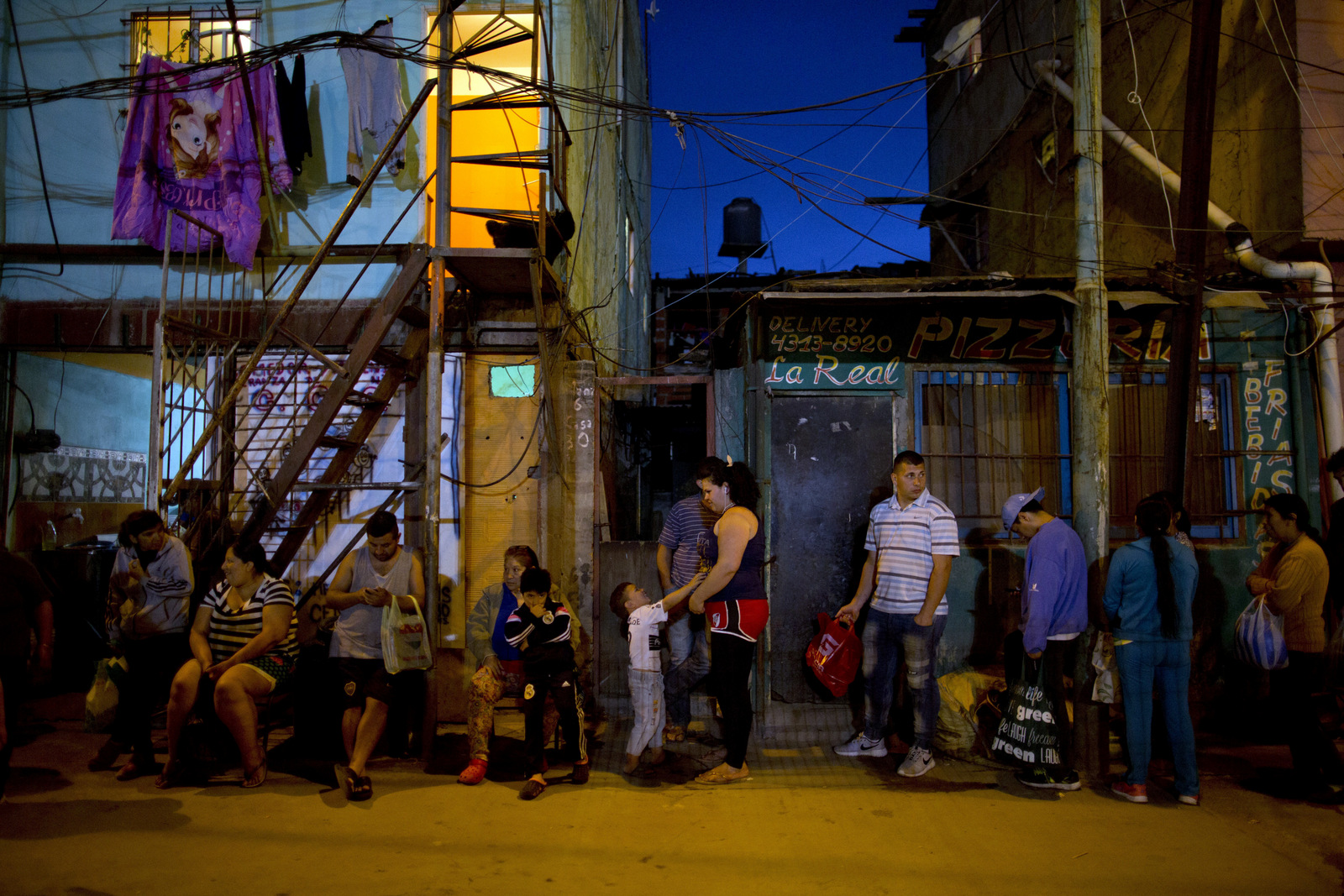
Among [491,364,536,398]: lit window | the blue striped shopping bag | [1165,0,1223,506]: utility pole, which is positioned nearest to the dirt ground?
the blue striped shopping bag

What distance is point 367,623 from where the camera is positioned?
5539 mm

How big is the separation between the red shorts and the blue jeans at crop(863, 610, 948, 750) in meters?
0.96

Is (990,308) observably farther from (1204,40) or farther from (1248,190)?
(1248,190)

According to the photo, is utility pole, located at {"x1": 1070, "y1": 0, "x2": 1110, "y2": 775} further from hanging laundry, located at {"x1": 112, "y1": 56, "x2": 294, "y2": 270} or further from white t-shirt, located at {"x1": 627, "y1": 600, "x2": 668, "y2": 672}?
hanging laundry, located at {"x1": 112, "y1": 56, "x2": 294, "y2": 270}

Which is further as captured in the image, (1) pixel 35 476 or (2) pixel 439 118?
(1) pixel 35 476

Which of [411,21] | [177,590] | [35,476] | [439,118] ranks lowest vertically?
[177,590]

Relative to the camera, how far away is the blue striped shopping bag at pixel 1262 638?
5188mm

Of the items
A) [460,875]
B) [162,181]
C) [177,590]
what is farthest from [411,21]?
[460,875]

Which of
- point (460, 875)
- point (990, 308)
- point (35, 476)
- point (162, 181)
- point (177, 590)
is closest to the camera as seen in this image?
point (460, 875)

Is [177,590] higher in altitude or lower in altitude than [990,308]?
lower

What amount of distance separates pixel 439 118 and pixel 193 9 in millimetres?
4604

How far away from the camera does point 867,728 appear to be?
593cm

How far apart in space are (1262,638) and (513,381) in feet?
20.5

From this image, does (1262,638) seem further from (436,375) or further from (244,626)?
(244,626)
